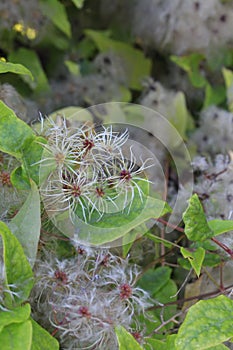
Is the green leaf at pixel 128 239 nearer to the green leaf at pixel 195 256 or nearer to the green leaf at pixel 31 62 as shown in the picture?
the green leaf at pixel 195 256

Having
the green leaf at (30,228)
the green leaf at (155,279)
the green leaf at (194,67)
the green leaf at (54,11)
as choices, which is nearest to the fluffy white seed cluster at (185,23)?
the green leaf at (194,67)

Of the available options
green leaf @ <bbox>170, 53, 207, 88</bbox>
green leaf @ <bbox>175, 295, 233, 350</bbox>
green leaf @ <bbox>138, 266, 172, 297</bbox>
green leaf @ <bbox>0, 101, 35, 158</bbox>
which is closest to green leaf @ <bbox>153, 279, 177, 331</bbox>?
green leaf @ <bbox>138, 266, 172, 297</bbox>

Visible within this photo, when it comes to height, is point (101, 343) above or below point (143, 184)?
below

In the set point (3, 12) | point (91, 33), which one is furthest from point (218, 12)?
point (3, 12)

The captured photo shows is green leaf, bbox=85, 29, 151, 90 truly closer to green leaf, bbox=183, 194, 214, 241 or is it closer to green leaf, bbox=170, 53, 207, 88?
green leaf, bbox=170, 53, 207, 88

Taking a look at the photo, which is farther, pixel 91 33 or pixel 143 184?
pixel 91 33

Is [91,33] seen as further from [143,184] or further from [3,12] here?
[143,184]

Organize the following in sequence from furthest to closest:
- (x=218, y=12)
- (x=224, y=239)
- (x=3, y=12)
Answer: (x=218, y=12) < (x=3, y=12) < (x=224, y=239)
